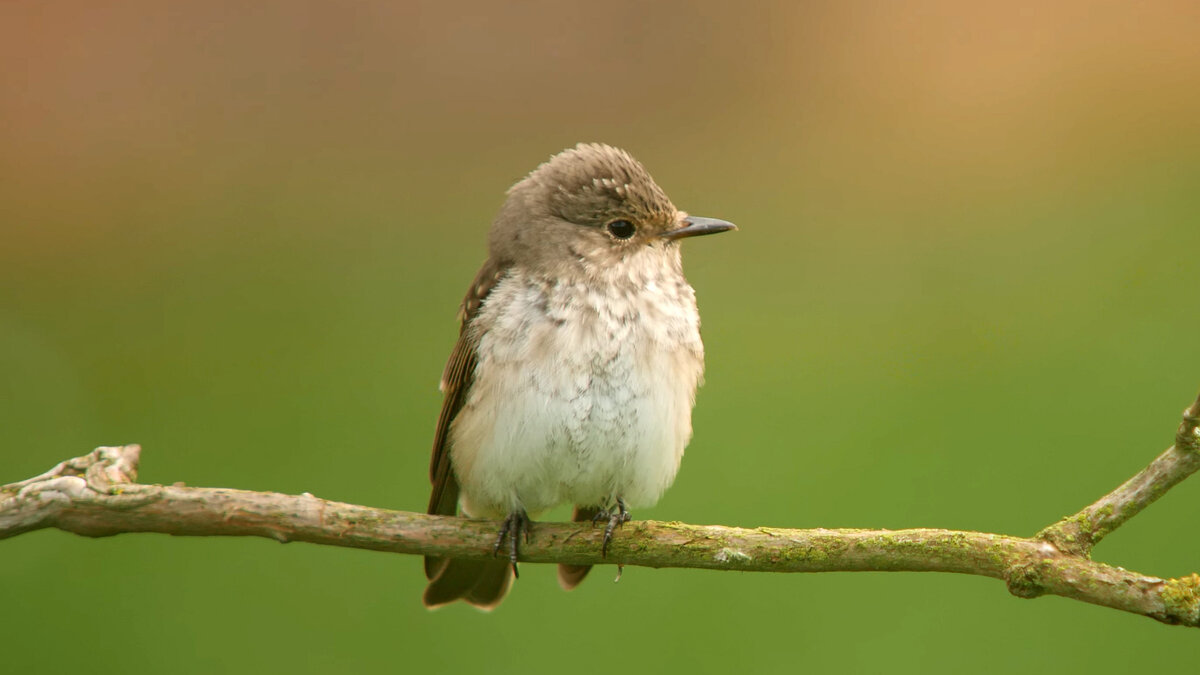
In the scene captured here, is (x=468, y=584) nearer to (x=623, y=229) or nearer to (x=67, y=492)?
(x=623, y=229)

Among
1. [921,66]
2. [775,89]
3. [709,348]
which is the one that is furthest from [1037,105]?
[709,348]

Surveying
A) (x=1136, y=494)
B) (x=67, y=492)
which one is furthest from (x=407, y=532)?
(x=1136, y=494)

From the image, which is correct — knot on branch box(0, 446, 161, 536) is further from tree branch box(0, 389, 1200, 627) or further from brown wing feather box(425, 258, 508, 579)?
brown wing feather box(425, 258, 508, 579)

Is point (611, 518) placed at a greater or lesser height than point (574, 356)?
lesser

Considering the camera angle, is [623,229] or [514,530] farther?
[623,229]

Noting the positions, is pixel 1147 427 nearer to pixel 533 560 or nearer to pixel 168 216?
pixel 533 560

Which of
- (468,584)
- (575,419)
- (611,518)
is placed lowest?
(468,584)
